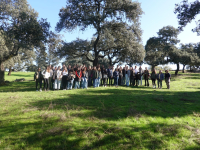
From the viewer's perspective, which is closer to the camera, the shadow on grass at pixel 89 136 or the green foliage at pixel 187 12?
the shadow on grass at pixel 89 136

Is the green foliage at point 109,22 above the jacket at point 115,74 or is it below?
above

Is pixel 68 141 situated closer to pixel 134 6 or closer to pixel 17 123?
pixel 17 123

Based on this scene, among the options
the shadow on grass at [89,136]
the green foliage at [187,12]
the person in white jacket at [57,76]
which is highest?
the green foliage at [187,12]

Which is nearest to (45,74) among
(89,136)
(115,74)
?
(115,74)

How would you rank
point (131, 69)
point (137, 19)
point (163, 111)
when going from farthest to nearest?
point (137, 19) → point (131, 69) → point (163, 111)

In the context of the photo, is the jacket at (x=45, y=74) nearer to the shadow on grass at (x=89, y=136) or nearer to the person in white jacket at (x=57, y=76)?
the person in white jacket at (x=57, y=76)

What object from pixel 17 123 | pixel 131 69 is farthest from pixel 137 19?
pixel 17 123

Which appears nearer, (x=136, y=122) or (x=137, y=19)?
(x=136, y=122)

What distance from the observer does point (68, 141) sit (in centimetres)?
424

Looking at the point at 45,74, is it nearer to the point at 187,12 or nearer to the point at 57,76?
the point at 57,76

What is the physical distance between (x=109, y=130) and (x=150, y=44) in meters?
39.7

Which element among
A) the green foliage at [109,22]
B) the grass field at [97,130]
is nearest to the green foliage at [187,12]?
the green foliage at [109,22]

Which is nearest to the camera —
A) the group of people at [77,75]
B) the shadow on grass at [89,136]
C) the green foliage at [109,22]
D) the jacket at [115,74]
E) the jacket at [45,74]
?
the shadow on grass at [89,136]

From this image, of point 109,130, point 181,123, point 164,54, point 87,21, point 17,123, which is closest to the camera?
point 109,130
